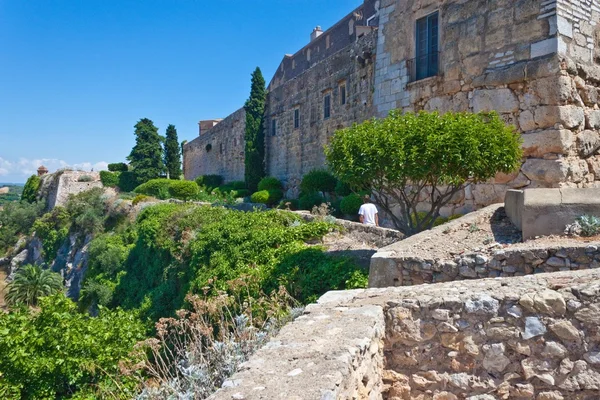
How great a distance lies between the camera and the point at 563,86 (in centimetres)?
775

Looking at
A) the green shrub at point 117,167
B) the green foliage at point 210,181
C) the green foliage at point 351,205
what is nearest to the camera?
the green foliage at point 351,205

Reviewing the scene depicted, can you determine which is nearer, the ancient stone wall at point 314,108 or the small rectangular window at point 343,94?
the ancient stone wall at point 314,108

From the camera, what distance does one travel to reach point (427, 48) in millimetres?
9992

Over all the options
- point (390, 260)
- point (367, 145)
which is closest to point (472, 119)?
point (367, 145)

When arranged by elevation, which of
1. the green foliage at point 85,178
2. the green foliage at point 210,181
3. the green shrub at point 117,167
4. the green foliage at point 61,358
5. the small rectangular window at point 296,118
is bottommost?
the green foliage at point 61,358

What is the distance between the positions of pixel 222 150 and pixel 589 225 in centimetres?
2626

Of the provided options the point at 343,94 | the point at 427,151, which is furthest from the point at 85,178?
the point at 427,151

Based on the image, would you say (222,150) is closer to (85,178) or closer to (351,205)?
(85,178)

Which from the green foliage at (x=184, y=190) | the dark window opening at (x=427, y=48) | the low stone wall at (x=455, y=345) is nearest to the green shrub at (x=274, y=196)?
the green foliage at (x=184, y=190)

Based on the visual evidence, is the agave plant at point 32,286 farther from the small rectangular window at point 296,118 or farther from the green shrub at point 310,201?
the small rectangular window at point 296,118

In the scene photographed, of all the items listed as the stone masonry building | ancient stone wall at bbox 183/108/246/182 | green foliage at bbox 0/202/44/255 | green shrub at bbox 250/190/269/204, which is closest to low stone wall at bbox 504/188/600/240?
the stone masonry building

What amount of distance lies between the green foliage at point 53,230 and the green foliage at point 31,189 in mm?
11445

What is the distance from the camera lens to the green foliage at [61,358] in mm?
6309

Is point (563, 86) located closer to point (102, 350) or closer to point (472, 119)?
point (472, 119)
